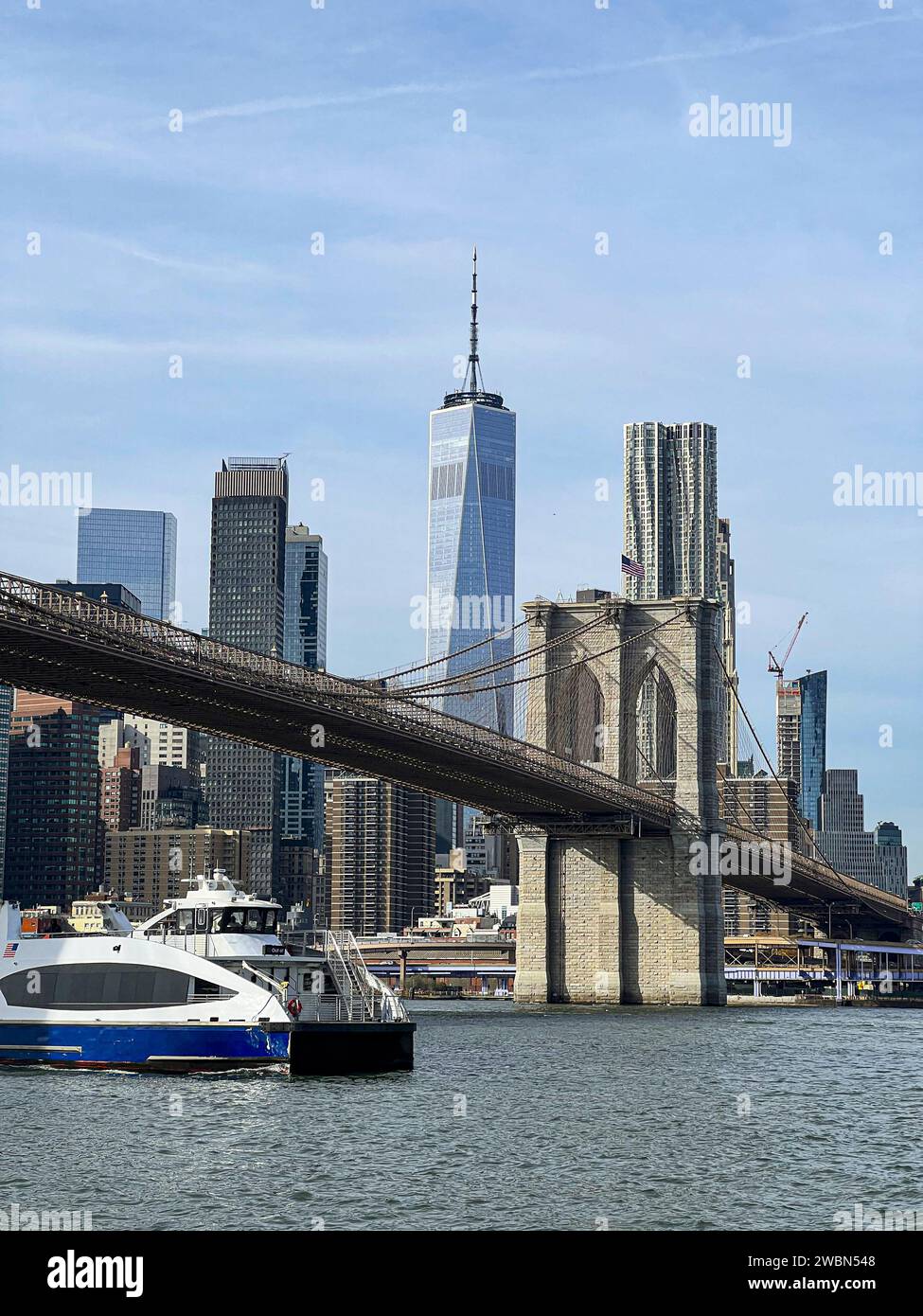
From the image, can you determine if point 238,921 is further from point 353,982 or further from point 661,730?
point 661,730

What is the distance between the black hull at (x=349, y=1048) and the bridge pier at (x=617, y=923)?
49.3 meters

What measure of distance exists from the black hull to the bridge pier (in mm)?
49263

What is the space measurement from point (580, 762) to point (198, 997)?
58247 millimetres

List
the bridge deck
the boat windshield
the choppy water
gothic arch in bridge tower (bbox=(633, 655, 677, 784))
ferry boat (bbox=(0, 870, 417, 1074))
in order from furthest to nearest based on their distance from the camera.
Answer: gothic arch in bridge tower (bbox=(633, 655, 677, 784)) < the bridge deck < the boat windshield < ferry boat (bbox=(0, 870, 417, 1074)) < the choppy water

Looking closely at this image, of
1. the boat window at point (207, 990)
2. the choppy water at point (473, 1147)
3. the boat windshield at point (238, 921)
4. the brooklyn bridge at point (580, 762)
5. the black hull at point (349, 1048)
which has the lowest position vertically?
the choppy water at point (473, 1147)

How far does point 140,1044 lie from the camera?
37.5 meters

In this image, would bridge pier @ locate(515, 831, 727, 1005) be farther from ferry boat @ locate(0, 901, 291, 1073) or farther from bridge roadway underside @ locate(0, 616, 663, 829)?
ferry boat @ locate(0, 901, 291, 1073)

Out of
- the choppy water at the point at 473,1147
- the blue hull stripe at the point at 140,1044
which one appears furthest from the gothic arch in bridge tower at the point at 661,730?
the blue hull stripe at the point at 140,1044

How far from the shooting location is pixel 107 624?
57.9m

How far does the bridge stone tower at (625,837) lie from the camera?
8938cm

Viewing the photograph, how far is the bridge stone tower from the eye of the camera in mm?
89375

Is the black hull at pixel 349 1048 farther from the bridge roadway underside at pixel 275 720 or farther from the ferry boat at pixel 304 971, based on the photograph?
the bridge roadway underside at pixel 275 720

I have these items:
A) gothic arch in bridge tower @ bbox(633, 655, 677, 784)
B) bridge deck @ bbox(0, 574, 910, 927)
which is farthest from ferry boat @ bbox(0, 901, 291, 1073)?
gothic arch in bridge tower @ bbox(633, 655, 677, 784)
